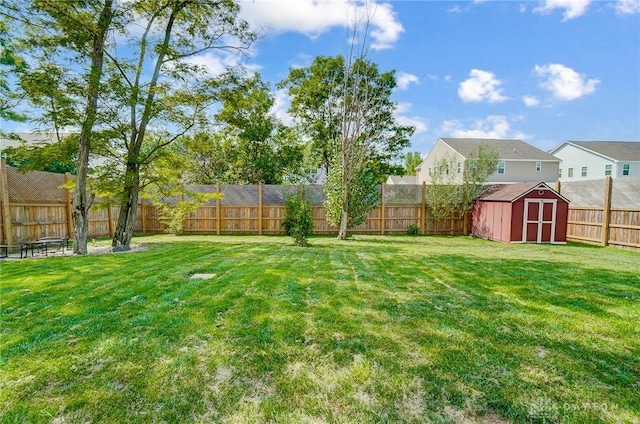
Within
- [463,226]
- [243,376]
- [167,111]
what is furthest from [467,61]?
[243,376]

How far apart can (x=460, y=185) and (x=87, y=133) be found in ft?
44.9

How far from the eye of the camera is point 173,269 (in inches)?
221

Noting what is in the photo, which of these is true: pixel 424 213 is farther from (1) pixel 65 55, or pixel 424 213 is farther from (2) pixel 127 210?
(1) pixel 65 55

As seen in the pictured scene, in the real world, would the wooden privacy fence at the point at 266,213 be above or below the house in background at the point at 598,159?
below

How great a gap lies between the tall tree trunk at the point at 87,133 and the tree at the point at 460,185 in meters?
12.6

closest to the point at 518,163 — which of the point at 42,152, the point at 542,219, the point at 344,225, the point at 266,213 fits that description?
the point at 542,219

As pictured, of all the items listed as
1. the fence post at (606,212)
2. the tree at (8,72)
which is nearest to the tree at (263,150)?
the tree at (8,72)

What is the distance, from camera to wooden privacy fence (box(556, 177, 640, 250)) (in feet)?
32.3

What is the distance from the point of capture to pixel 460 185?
13922 mm

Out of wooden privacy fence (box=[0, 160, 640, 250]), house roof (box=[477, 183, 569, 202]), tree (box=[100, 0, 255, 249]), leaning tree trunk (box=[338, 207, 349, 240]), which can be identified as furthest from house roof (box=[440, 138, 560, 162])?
tree (box=[100, 0, 255, 249])

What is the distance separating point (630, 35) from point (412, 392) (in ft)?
41.7

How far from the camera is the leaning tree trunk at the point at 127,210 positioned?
8695 mm

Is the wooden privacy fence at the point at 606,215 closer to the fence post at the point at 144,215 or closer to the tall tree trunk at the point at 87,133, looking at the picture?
the tall tree trunk at the point at 87,133

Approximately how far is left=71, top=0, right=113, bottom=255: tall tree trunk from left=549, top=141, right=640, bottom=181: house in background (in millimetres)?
29688
